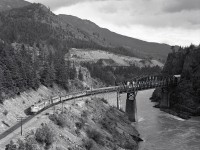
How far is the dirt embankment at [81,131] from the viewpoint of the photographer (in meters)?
40.6

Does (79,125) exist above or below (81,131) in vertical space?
above

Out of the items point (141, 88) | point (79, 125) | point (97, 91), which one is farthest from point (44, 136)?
point (141, 88)

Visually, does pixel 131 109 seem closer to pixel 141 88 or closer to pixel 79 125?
pixel 141 88

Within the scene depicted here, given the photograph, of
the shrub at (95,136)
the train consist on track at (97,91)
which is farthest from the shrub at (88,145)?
the train consist on track at (97,91)

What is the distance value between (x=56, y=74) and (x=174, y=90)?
196 ft

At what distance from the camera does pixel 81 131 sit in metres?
53.5

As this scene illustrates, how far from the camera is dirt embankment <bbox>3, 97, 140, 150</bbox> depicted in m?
40.6

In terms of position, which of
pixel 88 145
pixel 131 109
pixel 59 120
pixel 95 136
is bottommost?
pixel 131 109

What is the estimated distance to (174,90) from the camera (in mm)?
137750

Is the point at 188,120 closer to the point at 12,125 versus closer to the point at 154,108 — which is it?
the point at 154,108

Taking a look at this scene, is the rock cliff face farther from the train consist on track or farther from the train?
the train

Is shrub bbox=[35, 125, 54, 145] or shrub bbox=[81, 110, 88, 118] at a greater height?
shrub bbox=[35, 125, 54, 145]

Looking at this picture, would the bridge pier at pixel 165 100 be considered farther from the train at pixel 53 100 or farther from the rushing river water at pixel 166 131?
the train at pixel 53 100

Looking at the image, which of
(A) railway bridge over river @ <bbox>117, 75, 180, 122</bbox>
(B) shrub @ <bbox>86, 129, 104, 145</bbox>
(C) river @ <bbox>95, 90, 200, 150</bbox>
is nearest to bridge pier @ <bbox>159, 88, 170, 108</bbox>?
(A) railway bridge over river @ <bbox>117, 75, 180, 122</bbox>
